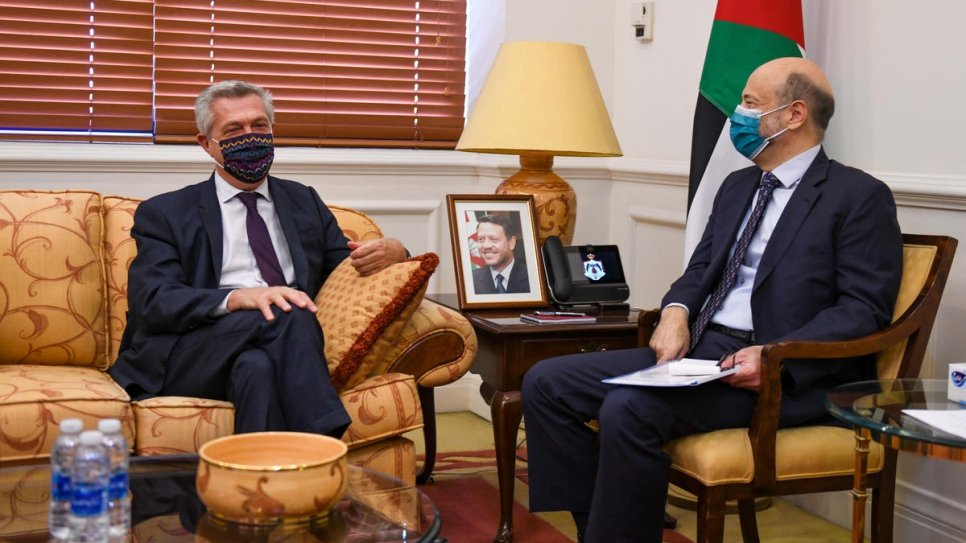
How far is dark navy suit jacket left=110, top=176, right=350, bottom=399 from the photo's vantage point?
9.23 ft

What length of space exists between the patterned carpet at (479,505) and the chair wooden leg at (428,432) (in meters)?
Answer: 0.04

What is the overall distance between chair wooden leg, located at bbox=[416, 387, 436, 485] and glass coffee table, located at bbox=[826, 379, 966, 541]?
1481 millimetres

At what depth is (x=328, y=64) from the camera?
169 inches

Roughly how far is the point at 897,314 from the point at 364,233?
155cm

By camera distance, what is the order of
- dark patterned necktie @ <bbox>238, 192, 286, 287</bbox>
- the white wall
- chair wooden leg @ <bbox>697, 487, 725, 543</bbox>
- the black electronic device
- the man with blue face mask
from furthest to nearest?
the black electronic device
dark patterned necktie @ <bbox>238, 192, 286, 287</bbox>
the white wall
the man with blue face mask
chair wooden leg @ <bbox>697, 487, 725, 543</bbox>

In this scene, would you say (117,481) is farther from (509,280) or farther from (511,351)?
(509,280)

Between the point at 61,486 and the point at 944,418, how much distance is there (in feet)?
5.03

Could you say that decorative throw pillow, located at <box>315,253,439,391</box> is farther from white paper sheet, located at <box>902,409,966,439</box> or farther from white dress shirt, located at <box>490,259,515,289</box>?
white paper sheet, located at <box>902,409,966,439</box>

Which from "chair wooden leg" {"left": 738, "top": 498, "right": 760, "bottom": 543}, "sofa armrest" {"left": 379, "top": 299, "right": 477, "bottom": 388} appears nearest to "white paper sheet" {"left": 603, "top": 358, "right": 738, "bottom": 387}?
"chair wooden leg" {"left": 738, "top": 498, "right": 760, "bottom": 543}

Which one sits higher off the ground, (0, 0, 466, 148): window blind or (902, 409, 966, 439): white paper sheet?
(0, 0, 466, 148): window blind

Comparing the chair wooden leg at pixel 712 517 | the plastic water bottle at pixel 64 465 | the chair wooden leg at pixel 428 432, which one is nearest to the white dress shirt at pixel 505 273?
the chair wooden leg at pixel 428 432

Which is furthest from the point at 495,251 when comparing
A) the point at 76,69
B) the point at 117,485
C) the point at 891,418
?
the point at 117,485

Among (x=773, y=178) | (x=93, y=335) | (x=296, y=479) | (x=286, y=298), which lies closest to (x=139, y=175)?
(x=93, y=335)

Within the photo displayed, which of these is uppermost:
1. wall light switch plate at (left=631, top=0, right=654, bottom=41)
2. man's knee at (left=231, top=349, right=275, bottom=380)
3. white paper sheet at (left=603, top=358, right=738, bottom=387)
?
wall light switch plate at (left=631, top=0, right=654, bottom=41)
